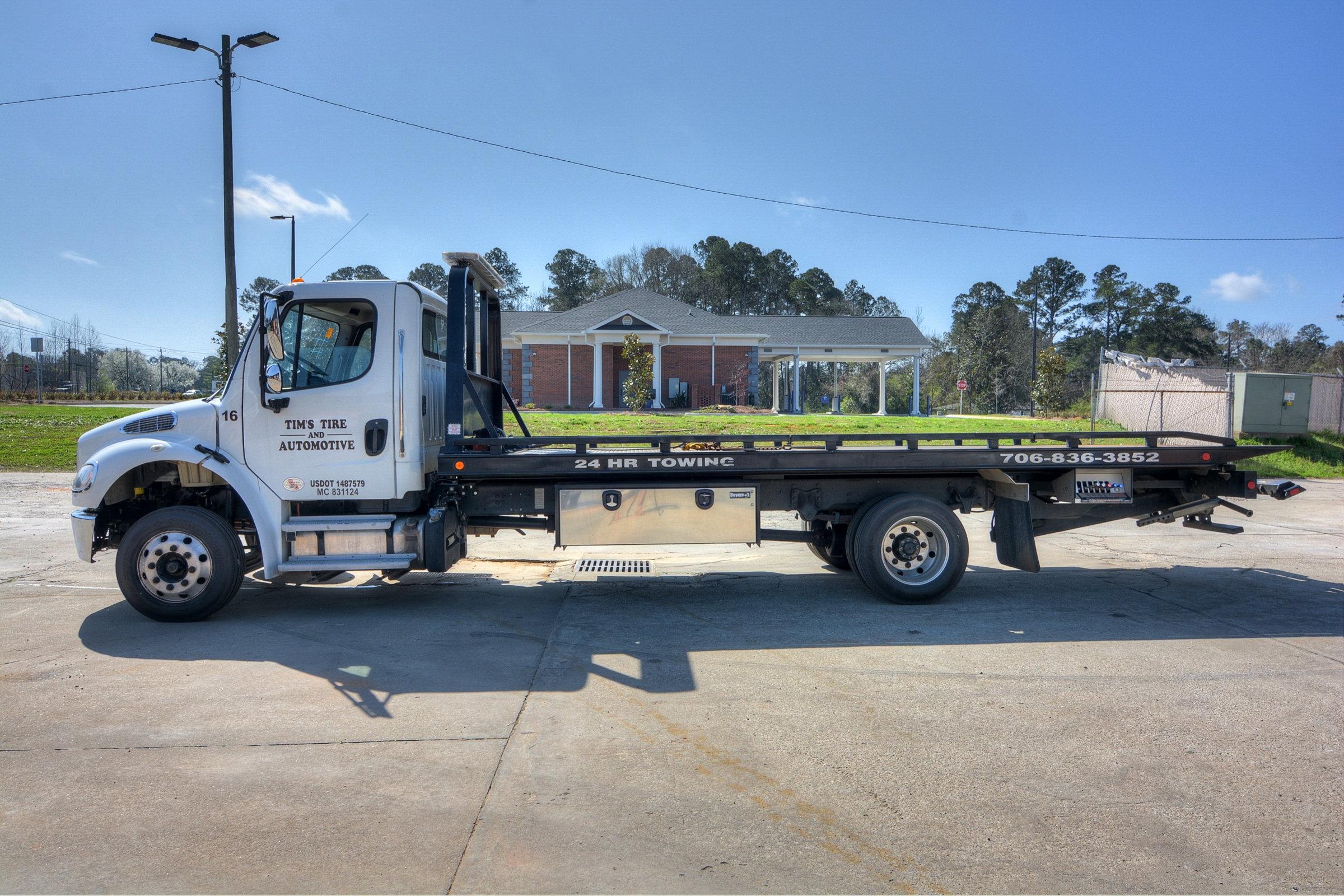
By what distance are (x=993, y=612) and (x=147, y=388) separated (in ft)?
251

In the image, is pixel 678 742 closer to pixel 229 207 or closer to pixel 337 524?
pixel 337 524

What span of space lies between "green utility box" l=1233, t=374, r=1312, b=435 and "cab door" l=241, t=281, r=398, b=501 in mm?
21940

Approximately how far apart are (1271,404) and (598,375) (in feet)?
81.4

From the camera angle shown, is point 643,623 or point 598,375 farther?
point 598,375

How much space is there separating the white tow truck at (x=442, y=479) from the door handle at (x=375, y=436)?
0.04 ft

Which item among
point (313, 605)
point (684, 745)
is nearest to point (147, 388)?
point (313, 605)

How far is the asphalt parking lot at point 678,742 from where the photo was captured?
10.6 ft

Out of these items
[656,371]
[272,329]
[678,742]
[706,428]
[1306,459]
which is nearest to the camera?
[678,742]

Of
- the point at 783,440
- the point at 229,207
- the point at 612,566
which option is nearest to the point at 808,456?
the point at 783,440

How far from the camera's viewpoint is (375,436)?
665 centimetres

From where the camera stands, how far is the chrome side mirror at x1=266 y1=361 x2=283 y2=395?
642 cm

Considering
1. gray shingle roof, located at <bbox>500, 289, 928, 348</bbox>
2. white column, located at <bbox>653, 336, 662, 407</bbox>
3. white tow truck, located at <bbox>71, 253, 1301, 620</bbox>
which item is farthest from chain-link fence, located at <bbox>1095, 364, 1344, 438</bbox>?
white column, located at <bbox>653, 336, 662, 407</bbox>

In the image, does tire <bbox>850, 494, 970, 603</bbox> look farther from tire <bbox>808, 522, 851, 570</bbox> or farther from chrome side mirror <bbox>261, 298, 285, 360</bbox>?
chrome side mirror <bbox>261, 298, 285, 360</bbox>

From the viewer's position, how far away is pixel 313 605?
291 inches
